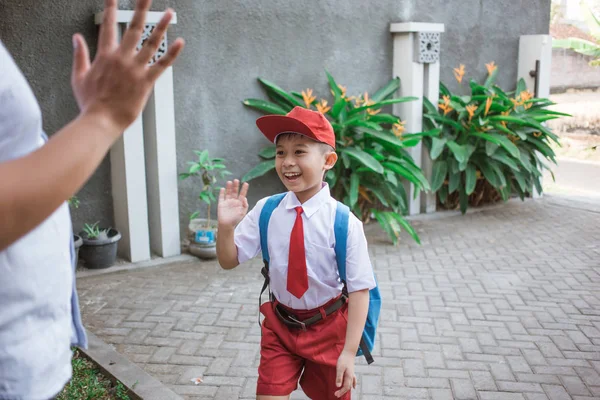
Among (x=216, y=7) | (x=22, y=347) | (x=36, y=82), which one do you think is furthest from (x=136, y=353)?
(x=216, y=7)

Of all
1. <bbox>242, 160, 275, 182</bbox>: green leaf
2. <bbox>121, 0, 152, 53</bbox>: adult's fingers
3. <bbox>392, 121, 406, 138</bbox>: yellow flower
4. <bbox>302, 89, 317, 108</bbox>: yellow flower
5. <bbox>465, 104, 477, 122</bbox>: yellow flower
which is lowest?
<bbox>242, 160, 275, 182</bbox>: green leaf

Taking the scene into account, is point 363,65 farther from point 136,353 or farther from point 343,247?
point 343,247

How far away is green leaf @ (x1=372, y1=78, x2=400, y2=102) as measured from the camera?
7766 mm

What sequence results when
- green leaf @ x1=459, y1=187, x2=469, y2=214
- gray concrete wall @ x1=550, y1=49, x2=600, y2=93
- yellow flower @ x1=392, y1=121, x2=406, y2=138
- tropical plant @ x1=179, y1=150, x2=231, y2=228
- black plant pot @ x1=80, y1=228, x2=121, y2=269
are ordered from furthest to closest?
gray concrete wall @ x1=550, y1=49, x2=600, y2=93
green leaf @ x1=459, y1=187, x2=469, y2=214
yellow flower @ x1=392, y1=121, x2=406, y2=138
tropical plant @ x1=179, y1=150, x2=231, y2=228
black plant pot @ x1=80, y1=228, x2=121, y2=269

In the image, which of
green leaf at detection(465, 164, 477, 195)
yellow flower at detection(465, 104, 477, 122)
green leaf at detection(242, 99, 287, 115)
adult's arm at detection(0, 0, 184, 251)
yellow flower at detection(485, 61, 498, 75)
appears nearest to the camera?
adult's arm at detection(0, 0, 184, 251)

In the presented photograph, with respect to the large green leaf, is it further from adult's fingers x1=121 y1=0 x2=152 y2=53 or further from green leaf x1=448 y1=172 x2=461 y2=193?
adult's fingers x1=121 y1=0 x2=152 y2=53

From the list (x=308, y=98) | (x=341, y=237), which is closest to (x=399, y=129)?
(x=308, y=98)

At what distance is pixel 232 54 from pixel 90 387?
4025 millimetres

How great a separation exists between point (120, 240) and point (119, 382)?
2809mm

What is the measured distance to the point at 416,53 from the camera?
7.97 meters

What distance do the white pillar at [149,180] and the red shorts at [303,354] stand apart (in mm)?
3720

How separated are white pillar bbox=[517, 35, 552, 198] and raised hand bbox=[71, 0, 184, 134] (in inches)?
350

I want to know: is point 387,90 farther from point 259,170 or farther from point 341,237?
point 341,237

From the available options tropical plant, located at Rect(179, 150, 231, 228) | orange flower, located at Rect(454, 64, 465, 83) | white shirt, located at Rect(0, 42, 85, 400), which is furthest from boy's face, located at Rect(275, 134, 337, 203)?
orange flower, located at Rect(454, 64, 465, 83)
